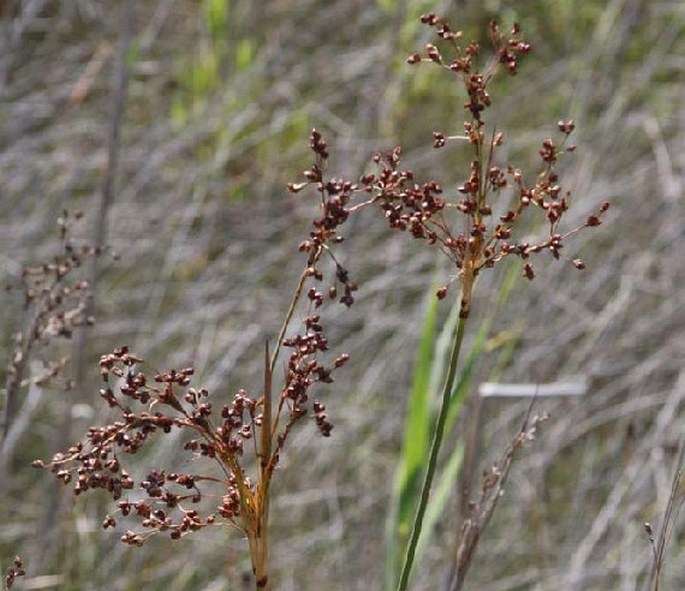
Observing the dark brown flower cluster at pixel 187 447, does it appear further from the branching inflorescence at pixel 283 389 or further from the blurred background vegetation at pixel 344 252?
the blurred background vegetation at pixel 344 252

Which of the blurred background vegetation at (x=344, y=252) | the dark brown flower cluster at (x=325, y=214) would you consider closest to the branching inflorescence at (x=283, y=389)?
the dark brown flower cluster at (x=325, y=214)

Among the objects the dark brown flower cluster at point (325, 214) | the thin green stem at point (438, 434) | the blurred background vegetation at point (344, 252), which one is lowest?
the thin green stem at point (438, 434)

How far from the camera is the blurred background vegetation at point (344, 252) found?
10.2 ft

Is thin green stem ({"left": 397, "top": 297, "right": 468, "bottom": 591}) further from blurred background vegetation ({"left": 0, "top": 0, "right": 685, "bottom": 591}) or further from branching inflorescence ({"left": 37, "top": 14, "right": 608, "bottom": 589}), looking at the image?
blurred background vegetation ({"left": 0, "top": 0, "right": 685, "bottom": 591})

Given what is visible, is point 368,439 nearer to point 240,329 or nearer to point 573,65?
point 240,329

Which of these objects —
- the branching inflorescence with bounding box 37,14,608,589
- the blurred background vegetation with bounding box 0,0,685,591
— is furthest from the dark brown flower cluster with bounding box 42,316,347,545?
the blurred background vegetation with bounding box 0,0,685,591

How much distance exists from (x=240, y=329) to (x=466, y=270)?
2.61 meters

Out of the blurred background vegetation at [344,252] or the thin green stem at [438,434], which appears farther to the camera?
the blurred background vegetation at [344,252]

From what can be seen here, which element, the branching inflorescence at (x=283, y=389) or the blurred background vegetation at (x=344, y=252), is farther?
the blurred background vegetation at (x=344, y=252)

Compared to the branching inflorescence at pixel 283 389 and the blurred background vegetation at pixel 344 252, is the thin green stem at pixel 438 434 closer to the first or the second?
the branching inflorescence at pixel 283 389

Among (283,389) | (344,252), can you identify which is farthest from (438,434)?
(344,252)

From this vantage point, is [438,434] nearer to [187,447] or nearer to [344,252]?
[187,447]

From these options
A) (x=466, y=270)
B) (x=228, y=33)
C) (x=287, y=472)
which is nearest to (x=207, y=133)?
(x=228, y=33)

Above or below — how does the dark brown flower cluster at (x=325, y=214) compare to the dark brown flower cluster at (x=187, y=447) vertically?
above
